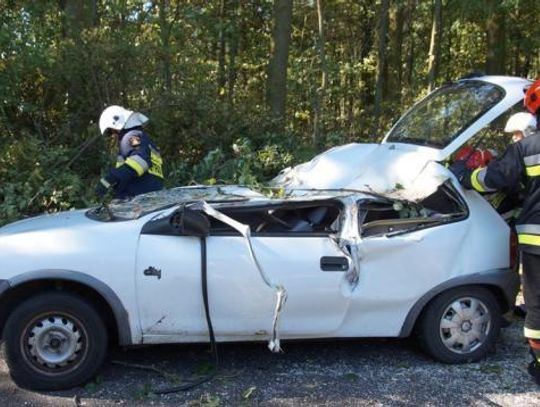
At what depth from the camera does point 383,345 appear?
5211mm

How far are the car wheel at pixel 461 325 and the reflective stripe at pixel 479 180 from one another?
71 cm

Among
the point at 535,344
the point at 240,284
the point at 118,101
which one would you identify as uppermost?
the point at 118,101

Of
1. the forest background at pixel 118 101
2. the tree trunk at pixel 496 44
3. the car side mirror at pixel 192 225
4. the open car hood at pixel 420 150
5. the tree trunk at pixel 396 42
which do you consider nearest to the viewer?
the car side mirror at pixel 192 225

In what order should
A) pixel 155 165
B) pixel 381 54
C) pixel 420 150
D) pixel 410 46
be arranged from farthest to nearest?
1. pixel 410 46
2. pixel 381 54
3. pixel 155 165
4. pixel 420 150

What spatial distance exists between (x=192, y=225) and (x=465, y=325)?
2.11m

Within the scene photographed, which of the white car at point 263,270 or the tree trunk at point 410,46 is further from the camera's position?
the tree trunk at point 410,46

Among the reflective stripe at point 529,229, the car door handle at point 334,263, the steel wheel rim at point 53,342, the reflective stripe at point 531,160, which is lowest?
the steel wheel rim at point 53,342

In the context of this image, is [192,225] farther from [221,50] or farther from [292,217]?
[221,50]

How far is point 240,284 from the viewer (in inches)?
168

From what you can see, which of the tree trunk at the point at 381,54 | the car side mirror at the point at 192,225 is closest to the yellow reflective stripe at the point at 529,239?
the car side mirror at the point at 192,225

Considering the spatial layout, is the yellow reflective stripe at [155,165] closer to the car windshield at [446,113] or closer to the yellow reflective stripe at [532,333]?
the car windshield at [446,113]

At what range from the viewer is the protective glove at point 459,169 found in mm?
4918

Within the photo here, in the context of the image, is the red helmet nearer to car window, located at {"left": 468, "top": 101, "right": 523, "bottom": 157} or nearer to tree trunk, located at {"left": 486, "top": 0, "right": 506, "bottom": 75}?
car window, located at {"left": 468, "top": 101, "right": 523, "bottom": 157}

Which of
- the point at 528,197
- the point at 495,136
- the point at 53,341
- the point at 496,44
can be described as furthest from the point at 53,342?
the point at 496,44
